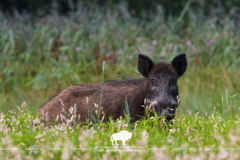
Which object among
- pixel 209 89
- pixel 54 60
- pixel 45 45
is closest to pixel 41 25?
pixel 45 45

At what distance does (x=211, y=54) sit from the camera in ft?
37.5

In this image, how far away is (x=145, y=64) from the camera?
532cm

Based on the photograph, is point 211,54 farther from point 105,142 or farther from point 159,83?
point 105,142

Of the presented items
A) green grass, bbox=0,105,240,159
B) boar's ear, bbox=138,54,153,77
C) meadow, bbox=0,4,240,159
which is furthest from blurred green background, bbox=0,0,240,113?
green grass, bbox=0,105,240,159

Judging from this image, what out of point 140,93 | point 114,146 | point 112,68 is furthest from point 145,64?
point 112,68

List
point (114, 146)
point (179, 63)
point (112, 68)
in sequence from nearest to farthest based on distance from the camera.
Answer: point (114, 146), point (179, 63), point (112, 68)

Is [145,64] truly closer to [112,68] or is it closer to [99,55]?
[112,68]

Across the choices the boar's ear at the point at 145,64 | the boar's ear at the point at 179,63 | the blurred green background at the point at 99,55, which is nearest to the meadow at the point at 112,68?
the blurred green background at the point at 99,55

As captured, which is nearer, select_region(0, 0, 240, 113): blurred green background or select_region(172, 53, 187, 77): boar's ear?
select_region(172, 53, 187, 77): boar's ear

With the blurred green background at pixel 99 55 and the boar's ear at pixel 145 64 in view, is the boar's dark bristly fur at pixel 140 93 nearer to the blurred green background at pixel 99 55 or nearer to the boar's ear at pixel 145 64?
the boar's ear at pixel 145 64

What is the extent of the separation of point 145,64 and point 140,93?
1.45 ft

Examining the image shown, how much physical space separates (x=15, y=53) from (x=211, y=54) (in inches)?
264

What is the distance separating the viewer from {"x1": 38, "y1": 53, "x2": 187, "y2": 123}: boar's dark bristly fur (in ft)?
15.8

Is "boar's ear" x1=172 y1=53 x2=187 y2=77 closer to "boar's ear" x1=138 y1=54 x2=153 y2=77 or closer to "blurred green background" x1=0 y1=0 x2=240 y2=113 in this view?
"boar's ear" x1=138 y1=54 x2=153 y2=77
